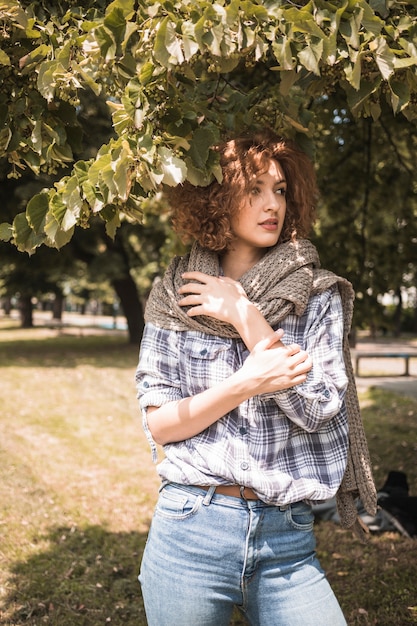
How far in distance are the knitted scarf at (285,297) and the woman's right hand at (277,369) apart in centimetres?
15

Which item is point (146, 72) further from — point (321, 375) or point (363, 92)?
point (321, 375)

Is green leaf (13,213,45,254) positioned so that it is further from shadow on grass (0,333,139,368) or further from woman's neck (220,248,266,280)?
shadow on grass (0,333,139,368)

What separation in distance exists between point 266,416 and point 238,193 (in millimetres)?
671

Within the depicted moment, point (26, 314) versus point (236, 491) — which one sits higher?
point (236, 491)

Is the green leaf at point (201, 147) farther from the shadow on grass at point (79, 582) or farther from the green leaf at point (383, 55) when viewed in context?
the shadow on grass at point (79, 582)

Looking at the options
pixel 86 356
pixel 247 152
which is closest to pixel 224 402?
pixel 247 152

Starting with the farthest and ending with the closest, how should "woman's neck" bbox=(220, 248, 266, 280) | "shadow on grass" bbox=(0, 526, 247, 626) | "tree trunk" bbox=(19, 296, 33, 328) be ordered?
"tree trunk" bbox=(19, 296, 33, 328) < "shadow on grass" bbox=(0, 526, 247, 626) < "woman's neck" bbox=(220, 248, 266, 280)

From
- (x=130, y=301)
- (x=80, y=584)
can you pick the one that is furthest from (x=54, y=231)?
(x=130, y=301)

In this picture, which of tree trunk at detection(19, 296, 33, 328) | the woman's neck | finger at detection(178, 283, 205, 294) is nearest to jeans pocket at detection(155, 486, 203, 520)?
finger at detection(178, 283, 205, 294)

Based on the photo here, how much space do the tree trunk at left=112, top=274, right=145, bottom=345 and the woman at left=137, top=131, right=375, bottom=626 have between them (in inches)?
647

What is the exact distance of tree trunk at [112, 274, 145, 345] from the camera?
18.8 m

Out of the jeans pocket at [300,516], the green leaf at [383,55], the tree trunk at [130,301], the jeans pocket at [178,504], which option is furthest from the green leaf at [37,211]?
the tree trunk at [130,301]

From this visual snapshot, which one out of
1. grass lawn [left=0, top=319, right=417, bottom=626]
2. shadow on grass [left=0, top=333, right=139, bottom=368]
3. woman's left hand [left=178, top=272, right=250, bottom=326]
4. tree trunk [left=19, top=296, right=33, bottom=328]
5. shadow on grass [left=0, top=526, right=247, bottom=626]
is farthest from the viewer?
tree trunk [left=19, top=296, right=33, bottom=328]

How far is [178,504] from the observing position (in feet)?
5.92
